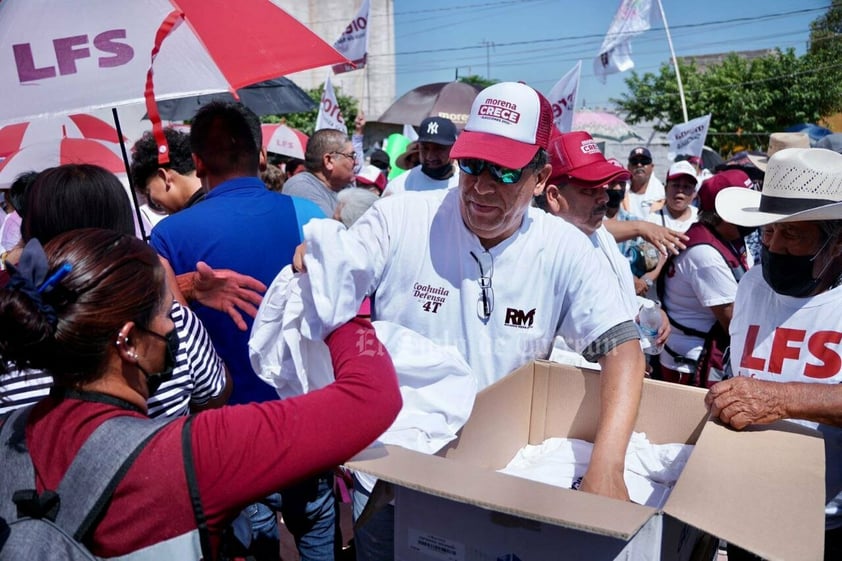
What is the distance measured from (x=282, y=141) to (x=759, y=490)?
25.6 ft

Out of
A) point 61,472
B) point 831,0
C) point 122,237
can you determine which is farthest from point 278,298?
point 831,0

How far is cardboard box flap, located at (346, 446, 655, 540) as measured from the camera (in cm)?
111

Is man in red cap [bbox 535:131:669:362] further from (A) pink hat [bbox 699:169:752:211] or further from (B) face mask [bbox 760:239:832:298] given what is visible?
(A) pink hat [bbox 699:169:752:211]

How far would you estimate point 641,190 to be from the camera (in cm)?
764

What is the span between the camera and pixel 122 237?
1.39 m

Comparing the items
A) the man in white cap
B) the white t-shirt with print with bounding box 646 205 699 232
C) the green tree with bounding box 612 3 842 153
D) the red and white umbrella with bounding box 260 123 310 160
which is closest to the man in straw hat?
the man in white cap

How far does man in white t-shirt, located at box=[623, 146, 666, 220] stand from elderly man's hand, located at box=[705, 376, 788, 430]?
5.77 metres

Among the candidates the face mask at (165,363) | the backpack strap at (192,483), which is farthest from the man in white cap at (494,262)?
the backpack strap at (192,483)

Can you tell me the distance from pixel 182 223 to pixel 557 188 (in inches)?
66.6

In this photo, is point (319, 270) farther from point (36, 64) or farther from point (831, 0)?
point (831, 0)

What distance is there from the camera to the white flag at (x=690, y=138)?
8.66 metres

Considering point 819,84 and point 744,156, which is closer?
point 744,156

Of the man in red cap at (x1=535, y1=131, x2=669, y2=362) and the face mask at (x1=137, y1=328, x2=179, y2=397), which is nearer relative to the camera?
the face mask at (x1=137, y1=328, x2=179, y2=397)

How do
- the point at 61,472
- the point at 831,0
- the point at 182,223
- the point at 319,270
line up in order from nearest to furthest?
1. the point at 61,472
2. the point at 319,270
3. the point at 182,223
4. the point at 831,0
